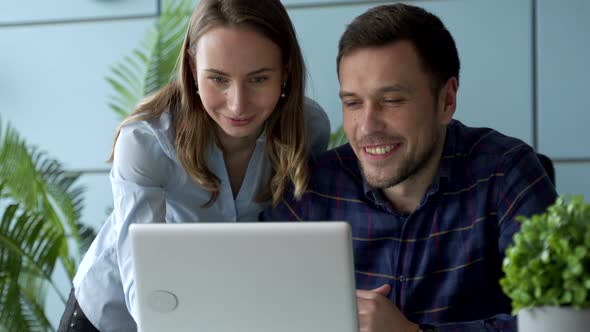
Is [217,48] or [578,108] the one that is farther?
[578,108]

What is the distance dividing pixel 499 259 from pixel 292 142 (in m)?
0.56

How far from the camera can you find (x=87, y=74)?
3.22m

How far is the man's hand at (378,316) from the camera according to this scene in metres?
1.33

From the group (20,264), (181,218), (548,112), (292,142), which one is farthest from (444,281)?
(20,264)

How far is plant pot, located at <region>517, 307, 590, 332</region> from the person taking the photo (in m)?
0.97

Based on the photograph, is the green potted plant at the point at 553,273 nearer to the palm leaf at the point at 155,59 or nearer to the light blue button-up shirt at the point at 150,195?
the light blue button-up shirt at the point at 150,195

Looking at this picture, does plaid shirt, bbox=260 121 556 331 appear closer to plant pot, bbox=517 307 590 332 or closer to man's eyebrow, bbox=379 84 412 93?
man's eyebrow, bbox=379 84 412 93

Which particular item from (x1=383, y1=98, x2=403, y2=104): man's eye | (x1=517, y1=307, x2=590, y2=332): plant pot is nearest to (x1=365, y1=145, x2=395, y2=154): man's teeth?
(x1=383, y1=98, x2=403, y2=104): man's eye

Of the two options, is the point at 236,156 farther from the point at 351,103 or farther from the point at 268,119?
the point at 351,103

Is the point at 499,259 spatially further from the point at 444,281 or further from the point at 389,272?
the point at 389,272

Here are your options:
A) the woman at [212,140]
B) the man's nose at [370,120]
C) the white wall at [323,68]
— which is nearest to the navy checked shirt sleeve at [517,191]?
the man's nose at [370,120]

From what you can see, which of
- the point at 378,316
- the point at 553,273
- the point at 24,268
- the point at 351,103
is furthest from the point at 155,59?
the point at 553,273

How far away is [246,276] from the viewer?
3.80 feet

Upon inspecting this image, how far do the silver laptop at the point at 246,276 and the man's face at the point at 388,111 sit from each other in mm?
620
